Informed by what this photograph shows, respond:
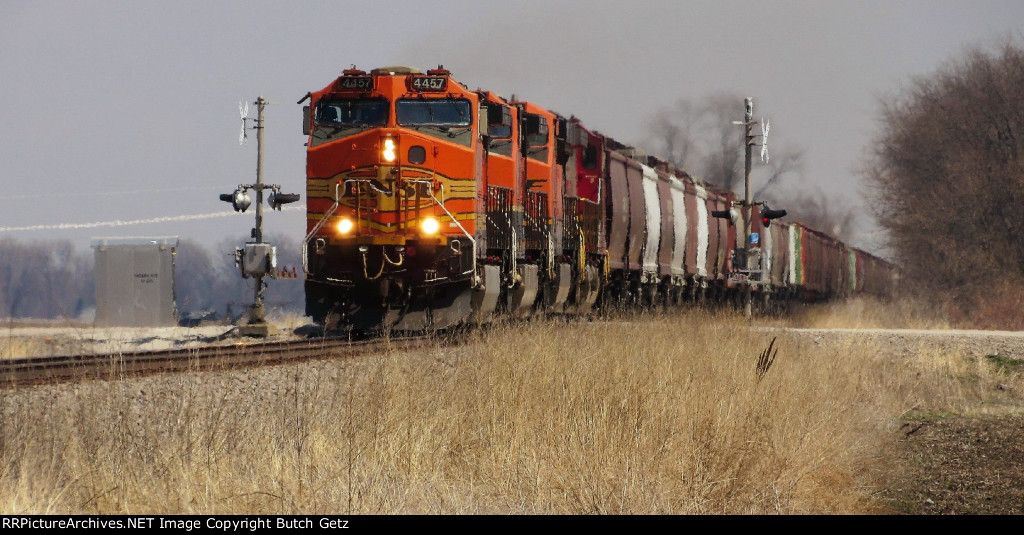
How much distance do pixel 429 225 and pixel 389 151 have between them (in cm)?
118

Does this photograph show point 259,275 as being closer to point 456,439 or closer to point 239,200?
point 239,200

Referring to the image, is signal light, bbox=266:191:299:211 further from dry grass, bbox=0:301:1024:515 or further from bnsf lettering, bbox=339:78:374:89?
dry grass, bbox=0:301:1024:515

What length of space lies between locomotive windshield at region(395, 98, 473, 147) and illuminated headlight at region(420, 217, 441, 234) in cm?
118

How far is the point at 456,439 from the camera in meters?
8.92

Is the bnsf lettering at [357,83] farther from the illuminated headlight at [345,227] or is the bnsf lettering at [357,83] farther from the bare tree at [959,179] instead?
the bare tree at [959,179]

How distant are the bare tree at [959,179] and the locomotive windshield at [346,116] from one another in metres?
26.6

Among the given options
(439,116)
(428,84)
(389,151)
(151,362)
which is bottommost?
(151,362)

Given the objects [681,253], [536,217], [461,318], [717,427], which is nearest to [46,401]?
[717,427]

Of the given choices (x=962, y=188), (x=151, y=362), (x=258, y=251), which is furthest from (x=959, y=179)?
(x=151, y=362)

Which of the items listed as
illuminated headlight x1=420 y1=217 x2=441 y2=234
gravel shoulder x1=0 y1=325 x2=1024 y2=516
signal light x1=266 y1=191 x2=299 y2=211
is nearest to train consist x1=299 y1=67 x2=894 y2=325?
illuminated headlight x1=420 y1=217 x2=441 y2=234

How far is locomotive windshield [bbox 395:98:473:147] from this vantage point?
16.6 metres

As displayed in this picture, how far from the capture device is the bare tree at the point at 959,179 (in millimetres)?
38219

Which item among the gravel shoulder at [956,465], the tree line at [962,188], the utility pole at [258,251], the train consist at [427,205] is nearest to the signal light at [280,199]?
the utility pole at [258,251]

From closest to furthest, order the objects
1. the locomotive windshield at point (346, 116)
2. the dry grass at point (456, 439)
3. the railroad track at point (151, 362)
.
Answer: the dry grass at point (456, 439), the railroad track at point (151, 362), the locomotive windshield at point (346, 116)
